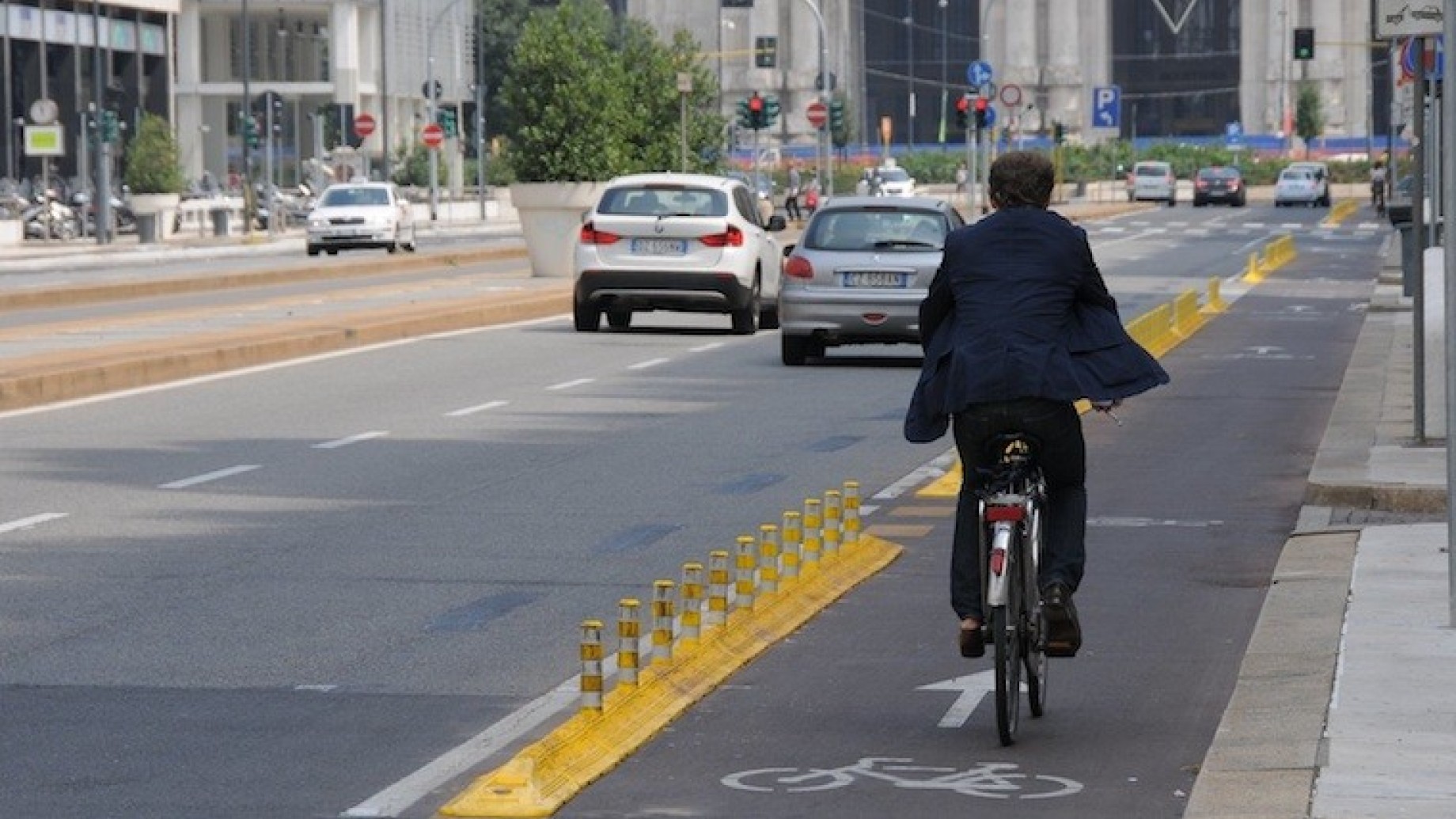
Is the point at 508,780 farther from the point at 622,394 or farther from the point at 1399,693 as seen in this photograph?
the point at 622,394

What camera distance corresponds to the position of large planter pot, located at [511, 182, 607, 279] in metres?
49.2

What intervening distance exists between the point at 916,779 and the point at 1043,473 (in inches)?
51.6

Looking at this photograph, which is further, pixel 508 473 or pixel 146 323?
pixel 146 323

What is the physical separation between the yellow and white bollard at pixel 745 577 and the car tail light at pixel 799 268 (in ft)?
53.8

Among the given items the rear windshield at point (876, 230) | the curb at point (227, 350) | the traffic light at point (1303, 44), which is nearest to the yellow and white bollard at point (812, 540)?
the curb at point (227, 350)

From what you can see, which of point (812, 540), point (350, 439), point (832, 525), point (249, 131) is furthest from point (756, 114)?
point (812, 540)

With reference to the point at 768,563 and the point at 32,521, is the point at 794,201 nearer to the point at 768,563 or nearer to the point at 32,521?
the point at 32,521

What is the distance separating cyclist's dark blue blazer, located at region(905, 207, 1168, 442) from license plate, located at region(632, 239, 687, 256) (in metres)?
24.0

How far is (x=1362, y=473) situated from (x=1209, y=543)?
1853 mm

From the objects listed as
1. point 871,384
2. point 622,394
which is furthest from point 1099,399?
point 871,384

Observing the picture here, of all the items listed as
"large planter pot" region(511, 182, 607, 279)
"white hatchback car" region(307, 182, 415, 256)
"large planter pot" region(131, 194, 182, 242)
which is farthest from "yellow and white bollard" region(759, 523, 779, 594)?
"large planter pot" region(131, 194, 182, 242)

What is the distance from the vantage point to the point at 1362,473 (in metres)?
16.5

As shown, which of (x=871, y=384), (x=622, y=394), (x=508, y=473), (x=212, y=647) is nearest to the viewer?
(x=212, y=647)

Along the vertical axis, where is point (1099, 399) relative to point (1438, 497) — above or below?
above
